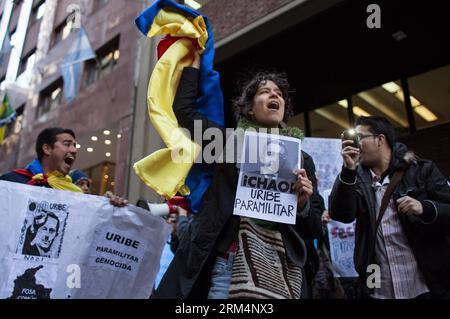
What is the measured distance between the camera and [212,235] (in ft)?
7.51

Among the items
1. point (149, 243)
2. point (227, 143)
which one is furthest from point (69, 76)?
point (227, 143)

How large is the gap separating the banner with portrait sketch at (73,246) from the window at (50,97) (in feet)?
42.1

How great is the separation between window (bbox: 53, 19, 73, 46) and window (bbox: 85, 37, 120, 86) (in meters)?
2.41

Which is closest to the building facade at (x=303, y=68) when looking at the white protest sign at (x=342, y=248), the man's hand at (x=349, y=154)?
the white protest sign at (x=342, y=248)

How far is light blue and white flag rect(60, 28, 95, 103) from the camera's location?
11.8 meters

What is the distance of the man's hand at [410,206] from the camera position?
2.53 m

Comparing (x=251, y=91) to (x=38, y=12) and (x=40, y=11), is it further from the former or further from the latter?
(x=38, y=12)

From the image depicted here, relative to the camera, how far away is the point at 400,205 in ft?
8.44

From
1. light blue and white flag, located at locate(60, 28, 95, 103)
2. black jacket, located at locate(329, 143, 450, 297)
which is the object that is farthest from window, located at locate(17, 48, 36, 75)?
black jacket, located at locate(329, 143, 450, 297)

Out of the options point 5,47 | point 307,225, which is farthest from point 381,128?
point 5,47

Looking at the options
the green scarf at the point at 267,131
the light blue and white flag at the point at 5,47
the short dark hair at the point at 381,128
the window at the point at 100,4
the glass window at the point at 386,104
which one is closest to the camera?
the green scarf at the point at 267,131

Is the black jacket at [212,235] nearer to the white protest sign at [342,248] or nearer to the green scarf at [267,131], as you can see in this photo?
the green scarf at [267,131]

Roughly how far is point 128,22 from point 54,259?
10322 millimetres

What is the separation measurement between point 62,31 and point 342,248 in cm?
1521
